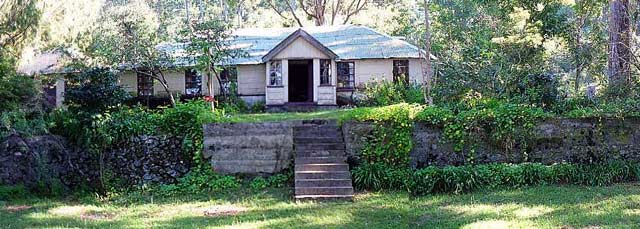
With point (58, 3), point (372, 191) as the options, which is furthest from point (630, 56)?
point (58, 3)

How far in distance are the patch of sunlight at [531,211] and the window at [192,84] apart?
1497cm

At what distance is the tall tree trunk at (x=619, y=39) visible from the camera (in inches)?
621

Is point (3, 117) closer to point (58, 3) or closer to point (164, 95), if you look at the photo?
point (58, 3)

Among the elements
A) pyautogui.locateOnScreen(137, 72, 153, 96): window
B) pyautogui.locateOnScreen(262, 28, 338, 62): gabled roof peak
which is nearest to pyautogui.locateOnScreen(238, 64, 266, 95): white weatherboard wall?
pyautogui.locateOnScreen(262, 28, 338, 62): gabled roof peak

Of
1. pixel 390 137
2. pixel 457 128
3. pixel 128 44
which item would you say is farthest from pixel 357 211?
pixel 128 44

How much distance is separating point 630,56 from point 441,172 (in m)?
7.12

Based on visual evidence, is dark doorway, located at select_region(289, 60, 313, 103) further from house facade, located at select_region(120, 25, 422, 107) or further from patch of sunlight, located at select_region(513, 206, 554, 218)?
patch of sunlight, located at select_region(513, 206, 554, 218)

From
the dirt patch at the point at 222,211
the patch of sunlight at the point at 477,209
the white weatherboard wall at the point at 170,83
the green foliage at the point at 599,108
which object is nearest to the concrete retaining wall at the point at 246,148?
the dirt patch at the point at 222,211

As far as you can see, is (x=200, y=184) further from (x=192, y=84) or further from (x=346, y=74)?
(x=346, y=74)

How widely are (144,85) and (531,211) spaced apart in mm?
16367

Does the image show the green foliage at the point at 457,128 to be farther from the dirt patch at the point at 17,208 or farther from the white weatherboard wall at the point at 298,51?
the white weatherboard wall at the point at 298,51

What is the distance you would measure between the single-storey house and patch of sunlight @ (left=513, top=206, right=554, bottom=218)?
11385 millimetres

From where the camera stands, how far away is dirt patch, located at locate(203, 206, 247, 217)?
10664 millimetres

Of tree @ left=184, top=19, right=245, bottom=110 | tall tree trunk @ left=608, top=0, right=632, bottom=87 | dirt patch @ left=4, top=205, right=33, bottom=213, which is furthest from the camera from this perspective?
tree @ left=184, top=19, right=245, bottom=110
